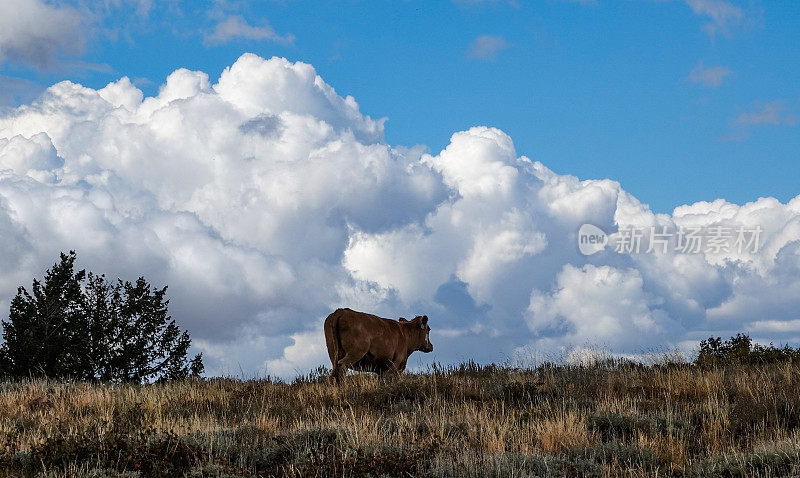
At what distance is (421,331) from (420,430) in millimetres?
9466

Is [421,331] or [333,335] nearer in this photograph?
[333,335]

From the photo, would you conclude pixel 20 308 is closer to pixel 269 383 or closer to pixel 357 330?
pixel 269 383

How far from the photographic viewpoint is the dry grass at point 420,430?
7.89 metres

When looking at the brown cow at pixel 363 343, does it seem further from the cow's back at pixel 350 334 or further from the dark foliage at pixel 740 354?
the dark foliage at pixel 740 354

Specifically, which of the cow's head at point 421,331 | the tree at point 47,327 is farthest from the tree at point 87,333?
the cow's head at point 421,331

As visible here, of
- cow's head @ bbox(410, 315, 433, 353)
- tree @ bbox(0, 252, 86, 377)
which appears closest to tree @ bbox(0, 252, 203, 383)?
tree @ bbox(0, 252, 86, 377)

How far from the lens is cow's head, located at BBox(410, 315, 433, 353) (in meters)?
19.4

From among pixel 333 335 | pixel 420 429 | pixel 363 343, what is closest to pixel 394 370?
pixel 363 343

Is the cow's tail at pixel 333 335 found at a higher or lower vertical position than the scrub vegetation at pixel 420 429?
higher

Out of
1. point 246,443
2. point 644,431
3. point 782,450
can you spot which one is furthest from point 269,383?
point 782,450

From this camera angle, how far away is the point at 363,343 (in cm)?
1636

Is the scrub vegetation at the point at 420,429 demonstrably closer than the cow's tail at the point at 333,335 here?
Yes

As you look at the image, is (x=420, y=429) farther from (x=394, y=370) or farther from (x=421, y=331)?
(x=421, y=331)

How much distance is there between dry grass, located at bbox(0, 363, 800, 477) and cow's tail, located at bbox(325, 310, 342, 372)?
Answer: 1.27m
